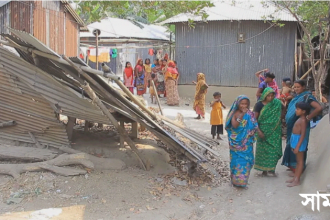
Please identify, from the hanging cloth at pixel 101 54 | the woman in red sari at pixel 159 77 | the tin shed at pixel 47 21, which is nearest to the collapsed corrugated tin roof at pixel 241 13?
the woman in red sari at pixel 159 77

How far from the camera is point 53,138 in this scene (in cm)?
597

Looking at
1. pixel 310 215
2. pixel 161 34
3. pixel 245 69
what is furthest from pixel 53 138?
pixel 161 34

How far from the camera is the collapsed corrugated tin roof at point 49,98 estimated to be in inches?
218

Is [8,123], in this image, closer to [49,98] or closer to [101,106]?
[49,98]

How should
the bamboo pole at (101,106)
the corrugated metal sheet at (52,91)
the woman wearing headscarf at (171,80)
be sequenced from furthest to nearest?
the woman wearing headscarf at (171,80) → the corrugated metal sheet at (52,91) → the bamboo pole at (101,106)

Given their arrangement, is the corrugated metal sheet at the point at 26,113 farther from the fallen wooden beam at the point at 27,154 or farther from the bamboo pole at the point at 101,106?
the bamboo pole at the point at 101,106

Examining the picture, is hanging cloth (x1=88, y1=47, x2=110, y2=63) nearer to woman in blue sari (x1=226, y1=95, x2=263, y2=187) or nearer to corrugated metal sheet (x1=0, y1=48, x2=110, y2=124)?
corrugated metal sheet (x1=0, y1=48, x2=110, y2=124)

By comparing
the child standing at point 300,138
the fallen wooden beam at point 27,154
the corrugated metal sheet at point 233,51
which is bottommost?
the fallen wooden beam at point 27,154

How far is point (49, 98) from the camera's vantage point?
5656mm

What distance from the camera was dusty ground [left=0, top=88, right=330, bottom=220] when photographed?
4.61 metres

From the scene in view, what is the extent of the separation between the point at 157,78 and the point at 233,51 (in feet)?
10.5

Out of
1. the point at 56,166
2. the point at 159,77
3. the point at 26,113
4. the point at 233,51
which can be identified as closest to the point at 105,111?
→ the point at 56,166

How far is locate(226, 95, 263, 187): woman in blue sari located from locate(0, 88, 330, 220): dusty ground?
1.01ft

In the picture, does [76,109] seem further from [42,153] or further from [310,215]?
[310,215]
